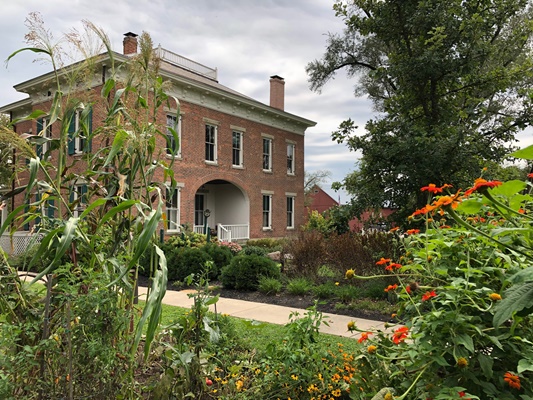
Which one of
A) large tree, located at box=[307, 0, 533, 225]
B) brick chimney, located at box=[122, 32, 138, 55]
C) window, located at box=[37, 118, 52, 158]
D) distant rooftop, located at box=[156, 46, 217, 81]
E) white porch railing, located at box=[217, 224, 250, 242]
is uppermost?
distant rooftop, located at box=[156, 46, 217, 81]

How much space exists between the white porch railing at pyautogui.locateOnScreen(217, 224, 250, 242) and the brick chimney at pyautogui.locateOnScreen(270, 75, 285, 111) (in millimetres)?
7573

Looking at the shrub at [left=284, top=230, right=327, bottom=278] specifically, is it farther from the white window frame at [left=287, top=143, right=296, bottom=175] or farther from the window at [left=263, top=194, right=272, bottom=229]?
the white window frame at [left=287, top=143, right=296, bottom=175]

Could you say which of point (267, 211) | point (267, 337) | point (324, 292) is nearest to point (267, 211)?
point (267, 211)

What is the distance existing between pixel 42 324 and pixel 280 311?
403 cm

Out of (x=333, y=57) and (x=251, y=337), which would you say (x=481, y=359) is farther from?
(x=333, y=57)

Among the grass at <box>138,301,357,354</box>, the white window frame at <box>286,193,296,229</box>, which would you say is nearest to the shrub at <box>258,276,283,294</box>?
the grass at <box>138,301,357,354</box>

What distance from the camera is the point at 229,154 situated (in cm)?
1944

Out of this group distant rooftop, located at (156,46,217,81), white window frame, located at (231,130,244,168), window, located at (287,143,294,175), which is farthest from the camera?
window, located at (287,143,294,175)

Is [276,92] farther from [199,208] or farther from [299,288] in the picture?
[299,288]

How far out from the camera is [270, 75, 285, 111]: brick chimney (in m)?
23.1

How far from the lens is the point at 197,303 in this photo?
2648 mm

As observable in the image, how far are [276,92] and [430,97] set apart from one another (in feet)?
52.0

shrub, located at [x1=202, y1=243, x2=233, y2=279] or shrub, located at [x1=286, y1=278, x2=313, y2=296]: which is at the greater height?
shrub, located at [x1=202, y1=243, x2=233, y2=279]

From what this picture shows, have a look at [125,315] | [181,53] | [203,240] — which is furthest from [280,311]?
[181,53]
